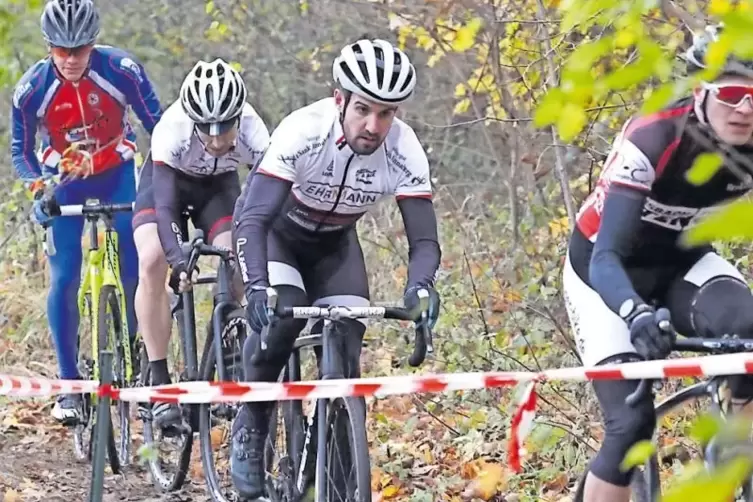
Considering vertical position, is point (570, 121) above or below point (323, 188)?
below

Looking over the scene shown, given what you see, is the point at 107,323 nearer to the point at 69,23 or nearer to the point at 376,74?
the point at 69,23

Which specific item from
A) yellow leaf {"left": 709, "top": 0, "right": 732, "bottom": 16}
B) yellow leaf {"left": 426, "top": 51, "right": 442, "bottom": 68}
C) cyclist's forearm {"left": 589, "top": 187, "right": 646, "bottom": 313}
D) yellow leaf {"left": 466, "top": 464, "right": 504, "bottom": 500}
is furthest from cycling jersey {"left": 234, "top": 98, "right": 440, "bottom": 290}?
yellow leaf {"left": 426, "top": 51, "right": 442, "bottom": 68}

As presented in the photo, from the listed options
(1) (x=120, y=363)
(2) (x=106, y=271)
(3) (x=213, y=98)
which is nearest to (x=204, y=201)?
(2) (x=106, y=271)

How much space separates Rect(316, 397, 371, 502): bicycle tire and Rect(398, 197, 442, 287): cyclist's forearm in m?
0.58

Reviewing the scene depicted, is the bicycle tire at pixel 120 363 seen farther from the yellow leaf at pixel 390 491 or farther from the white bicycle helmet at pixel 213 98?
the yellow leaf at pixel 390 491

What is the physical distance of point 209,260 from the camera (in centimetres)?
1290

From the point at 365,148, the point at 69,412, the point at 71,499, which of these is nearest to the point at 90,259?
the point at 69,412

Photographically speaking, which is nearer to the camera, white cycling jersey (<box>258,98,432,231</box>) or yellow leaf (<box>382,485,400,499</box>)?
white cycling jersey (<box>258,98,432,231</box>)

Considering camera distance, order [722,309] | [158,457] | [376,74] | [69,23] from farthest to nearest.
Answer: [158,457] → [69,23] → [376,74] → [722,309]

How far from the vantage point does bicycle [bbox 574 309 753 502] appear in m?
3.74

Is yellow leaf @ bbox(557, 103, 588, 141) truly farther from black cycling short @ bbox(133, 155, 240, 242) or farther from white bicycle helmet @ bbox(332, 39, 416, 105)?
black cycling short @ bbox(133, 155, 240, 242)

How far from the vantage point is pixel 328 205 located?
538cm

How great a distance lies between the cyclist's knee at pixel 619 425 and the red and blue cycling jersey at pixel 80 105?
421cm

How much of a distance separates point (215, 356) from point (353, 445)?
5.97 feet
